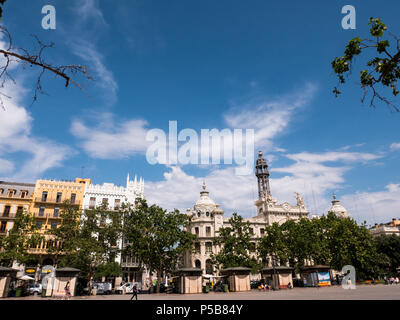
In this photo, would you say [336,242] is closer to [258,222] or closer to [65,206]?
[258,222]

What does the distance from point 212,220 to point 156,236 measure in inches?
909

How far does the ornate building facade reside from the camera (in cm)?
5666

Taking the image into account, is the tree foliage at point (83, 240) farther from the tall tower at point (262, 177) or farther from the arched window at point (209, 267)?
the tall tower at point (262, 177)

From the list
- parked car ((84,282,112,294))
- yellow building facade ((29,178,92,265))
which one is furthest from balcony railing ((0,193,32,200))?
parked car ((84,282,112,294))

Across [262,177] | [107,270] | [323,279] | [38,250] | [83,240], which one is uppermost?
[262,177]

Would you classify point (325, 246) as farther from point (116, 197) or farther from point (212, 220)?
point (116, 197)

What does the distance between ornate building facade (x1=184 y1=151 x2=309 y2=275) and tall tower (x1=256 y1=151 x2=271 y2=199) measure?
17821 millimetres

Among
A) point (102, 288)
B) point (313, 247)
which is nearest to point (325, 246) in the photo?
point (313, 247)

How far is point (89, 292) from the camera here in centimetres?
3344

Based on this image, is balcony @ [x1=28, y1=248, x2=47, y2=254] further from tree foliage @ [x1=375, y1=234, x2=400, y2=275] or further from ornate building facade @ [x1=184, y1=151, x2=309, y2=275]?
tree foliage @ [x1=375, y1=234, x2=400, y2=275]

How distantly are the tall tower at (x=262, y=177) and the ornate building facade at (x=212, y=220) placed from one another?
58.5 feet

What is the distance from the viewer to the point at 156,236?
39.0m

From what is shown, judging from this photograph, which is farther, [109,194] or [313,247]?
[109,194]
